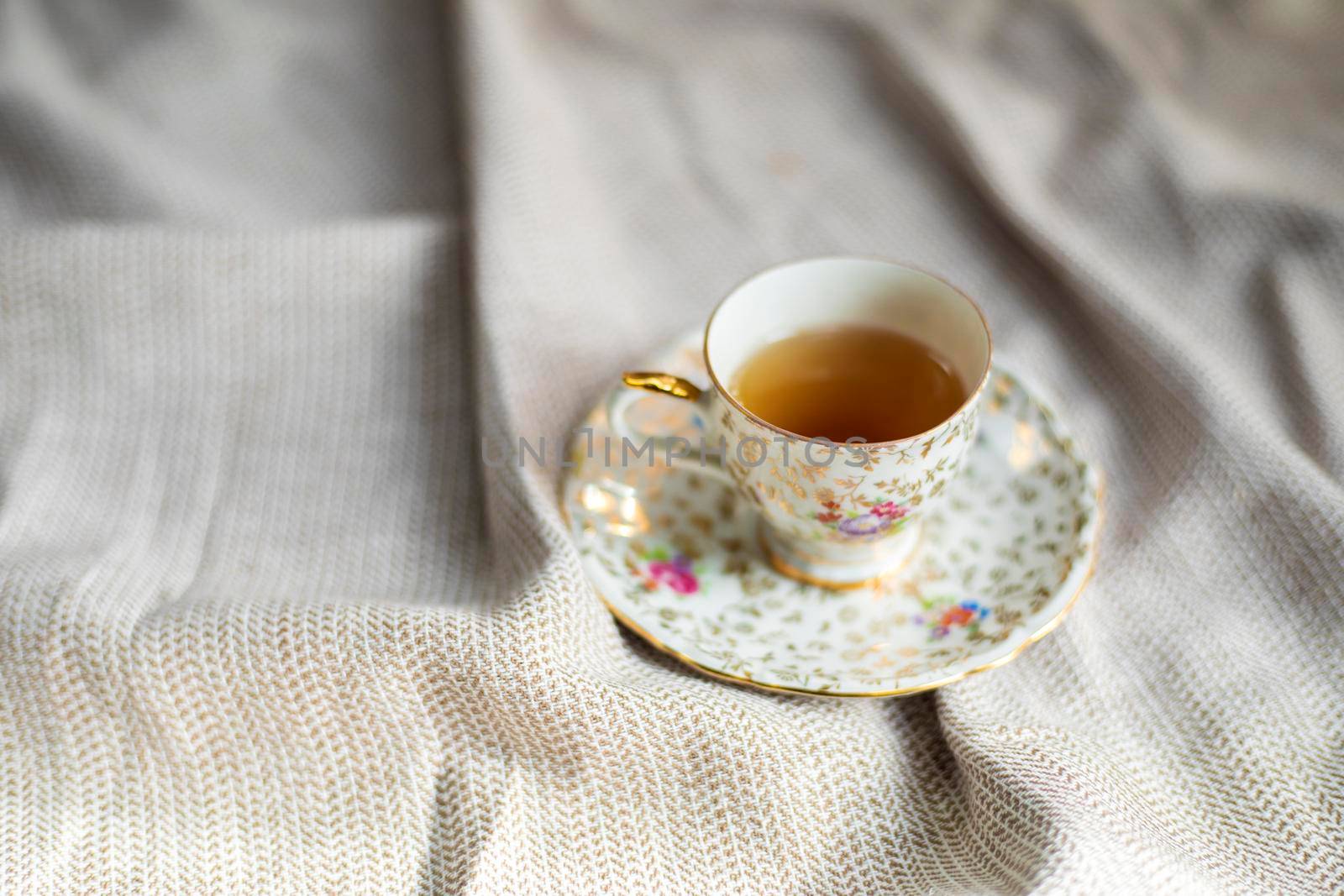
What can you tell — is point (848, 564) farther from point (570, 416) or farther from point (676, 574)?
point (570, 416)

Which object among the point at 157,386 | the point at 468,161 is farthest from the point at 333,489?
the point at 468,161

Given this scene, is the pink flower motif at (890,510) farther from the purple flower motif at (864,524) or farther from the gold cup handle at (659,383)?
the gold cup handle at (659,383)

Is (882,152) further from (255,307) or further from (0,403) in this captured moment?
(0,403)

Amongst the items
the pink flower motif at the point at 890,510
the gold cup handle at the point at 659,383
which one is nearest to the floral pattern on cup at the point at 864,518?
the pink flower motif at the point at 890,510

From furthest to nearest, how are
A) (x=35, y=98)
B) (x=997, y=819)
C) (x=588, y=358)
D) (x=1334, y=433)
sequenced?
(x=35, y=98)
(x=588, y=358)
(x=1334, y=433)
(x=997, y=819)

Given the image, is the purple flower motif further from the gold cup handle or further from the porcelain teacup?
the gold cup handle

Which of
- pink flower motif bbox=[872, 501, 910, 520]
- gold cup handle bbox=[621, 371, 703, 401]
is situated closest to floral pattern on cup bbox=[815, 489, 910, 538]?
pink flower motif bbox=[872, 501, 910, 520]
